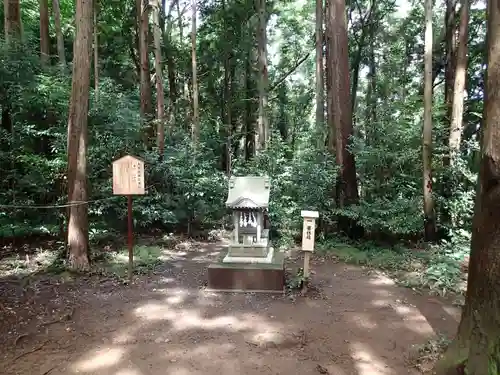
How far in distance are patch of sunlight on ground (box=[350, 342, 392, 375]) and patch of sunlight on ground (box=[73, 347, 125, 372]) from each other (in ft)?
8.14

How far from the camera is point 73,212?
6059 millimetres

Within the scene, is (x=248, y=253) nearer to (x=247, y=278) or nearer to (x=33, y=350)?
(x=247, y=278)

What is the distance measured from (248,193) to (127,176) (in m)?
2.14

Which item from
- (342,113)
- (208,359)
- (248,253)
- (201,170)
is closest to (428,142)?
(342,113)

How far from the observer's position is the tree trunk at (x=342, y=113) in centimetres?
880

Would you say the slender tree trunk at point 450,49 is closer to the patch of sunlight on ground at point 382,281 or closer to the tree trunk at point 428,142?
the tree trunk at point 428,142

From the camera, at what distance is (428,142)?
319 inches

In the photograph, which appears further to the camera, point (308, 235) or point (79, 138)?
point (79, 138)

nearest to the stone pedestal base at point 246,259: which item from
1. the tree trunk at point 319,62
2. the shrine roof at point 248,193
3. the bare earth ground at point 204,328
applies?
the bare earth ground at point 204,328

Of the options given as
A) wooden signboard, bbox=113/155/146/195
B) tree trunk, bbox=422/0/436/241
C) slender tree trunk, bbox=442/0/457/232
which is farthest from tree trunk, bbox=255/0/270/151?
wooden signboard, bbox=113/155/146/195

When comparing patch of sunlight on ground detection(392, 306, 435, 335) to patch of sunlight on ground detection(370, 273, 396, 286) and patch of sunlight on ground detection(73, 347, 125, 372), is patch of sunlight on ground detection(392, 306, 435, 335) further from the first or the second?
patch of sunlight on ground detection(73, 347, 125, 372)

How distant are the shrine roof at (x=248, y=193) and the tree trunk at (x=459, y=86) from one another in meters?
5.27

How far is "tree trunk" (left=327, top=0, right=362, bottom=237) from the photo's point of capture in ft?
28.9

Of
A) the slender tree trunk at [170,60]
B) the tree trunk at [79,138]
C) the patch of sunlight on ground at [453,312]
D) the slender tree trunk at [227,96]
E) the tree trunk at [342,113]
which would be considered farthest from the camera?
the slender tree trunk at [227,96]
